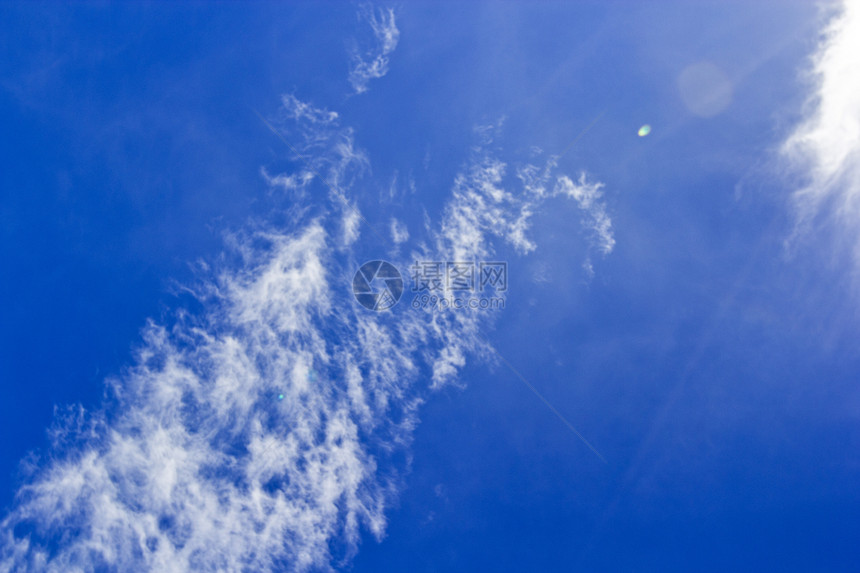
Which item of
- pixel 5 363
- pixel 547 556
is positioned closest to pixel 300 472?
pixel 547 556

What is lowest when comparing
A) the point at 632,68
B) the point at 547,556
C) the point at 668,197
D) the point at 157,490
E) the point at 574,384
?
the point at 547,556

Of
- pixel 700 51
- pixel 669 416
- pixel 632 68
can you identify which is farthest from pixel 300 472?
pixel 700 51

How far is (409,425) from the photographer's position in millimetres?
83625

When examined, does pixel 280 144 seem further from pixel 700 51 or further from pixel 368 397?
pixel 700 51

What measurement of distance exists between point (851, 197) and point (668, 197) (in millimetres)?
31009

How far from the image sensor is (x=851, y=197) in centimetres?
8762

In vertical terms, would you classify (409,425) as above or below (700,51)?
below

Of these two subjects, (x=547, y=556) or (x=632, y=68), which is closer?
(x=547, y=556)

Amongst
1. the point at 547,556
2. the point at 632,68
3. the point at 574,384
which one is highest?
the point at 632,68

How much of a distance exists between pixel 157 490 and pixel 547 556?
63.1 m

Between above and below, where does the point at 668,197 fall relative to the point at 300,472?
above

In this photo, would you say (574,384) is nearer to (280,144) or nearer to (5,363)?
(280,144)

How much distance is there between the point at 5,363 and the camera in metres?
83.1

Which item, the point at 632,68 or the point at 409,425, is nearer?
the point at 409,425
